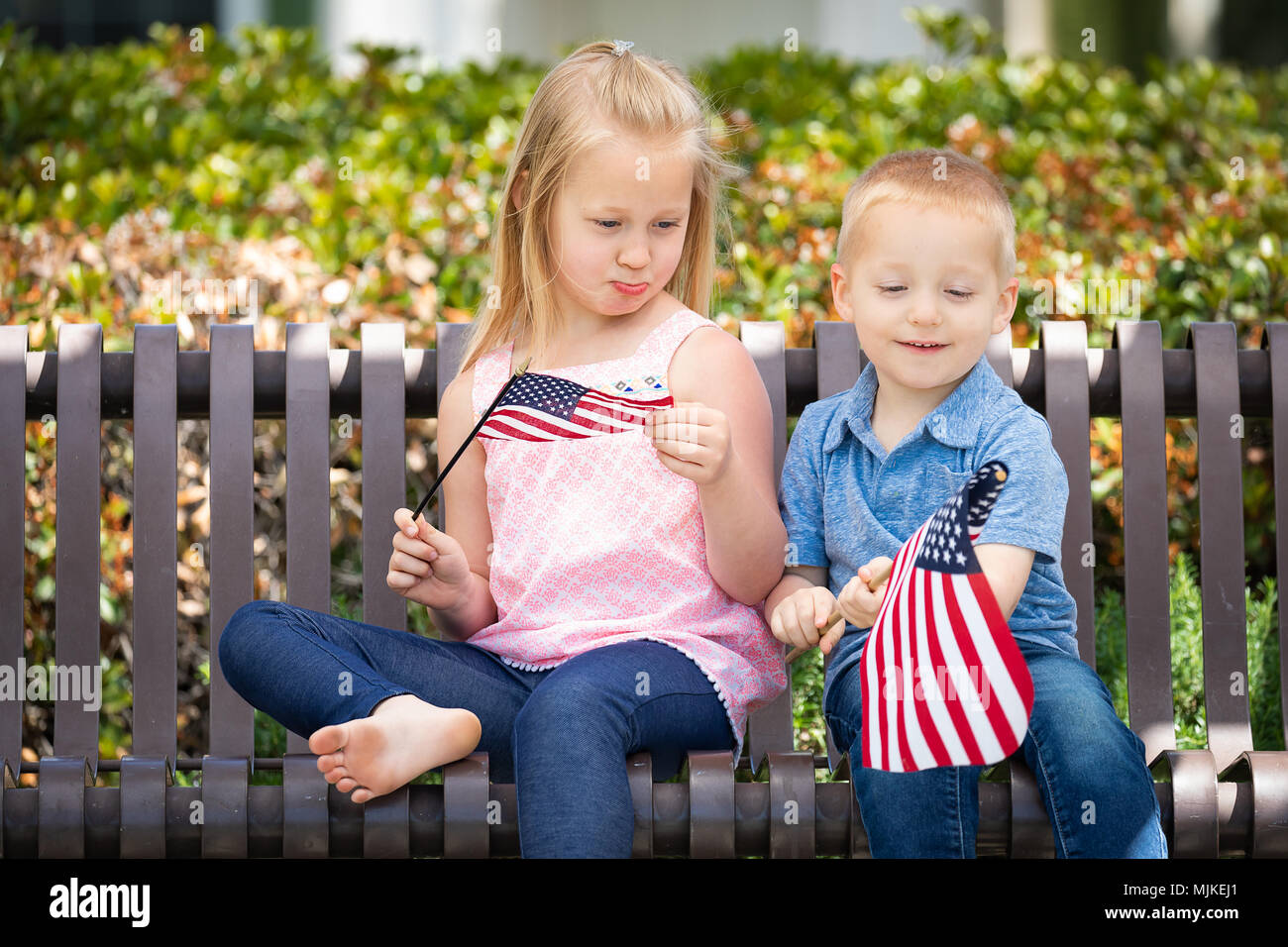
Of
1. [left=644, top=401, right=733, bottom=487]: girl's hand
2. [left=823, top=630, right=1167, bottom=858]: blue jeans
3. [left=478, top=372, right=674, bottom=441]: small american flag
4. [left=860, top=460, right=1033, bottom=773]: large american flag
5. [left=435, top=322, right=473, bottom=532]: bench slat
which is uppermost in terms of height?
[left=435, top=322, right=473, bottom=532]: bench slat

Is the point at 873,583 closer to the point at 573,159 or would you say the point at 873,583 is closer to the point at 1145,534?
the point at 1145,534

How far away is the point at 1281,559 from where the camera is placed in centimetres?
283

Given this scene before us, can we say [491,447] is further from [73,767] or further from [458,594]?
[73,767]

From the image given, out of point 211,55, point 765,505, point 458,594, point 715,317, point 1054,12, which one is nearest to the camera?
point 765,505

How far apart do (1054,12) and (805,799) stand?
320 inches

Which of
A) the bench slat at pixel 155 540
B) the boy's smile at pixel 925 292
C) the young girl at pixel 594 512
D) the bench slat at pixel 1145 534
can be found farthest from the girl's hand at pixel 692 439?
the bench slat at pixel 155 540

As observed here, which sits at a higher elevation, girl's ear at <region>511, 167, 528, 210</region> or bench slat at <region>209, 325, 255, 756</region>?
girl's ear at <region>511, 167, 528, 210</region>

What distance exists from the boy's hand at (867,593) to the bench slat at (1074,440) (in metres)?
0.59

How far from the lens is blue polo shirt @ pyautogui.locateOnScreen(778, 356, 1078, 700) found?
2.41 meters

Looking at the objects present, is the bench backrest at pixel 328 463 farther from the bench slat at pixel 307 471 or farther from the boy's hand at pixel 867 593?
the boy's hand at pixel 867 593

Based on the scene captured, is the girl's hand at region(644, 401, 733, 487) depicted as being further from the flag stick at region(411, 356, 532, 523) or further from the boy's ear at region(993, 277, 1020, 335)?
the boy's ear at region(993, 277, 1020, 335)

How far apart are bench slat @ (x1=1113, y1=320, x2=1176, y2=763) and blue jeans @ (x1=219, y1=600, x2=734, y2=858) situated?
0.79m

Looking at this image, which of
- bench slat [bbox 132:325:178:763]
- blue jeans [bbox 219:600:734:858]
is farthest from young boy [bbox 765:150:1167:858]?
bench slat [bbox 132:325:178:763]
